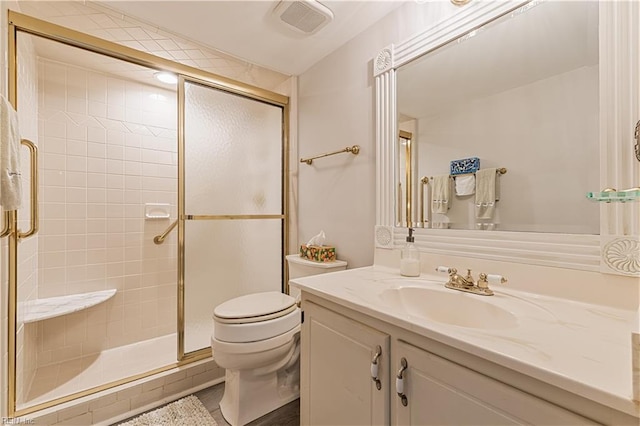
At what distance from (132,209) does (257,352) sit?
1.66 meters

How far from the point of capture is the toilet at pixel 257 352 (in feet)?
4.55

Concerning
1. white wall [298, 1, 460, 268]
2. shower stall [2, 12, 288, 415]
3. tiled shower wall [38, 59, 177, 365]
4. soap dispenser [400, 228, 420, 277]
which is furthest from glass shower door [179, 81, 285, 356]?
soap dispenser [400, 228, 420, 277]

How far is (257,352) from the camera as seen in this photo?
1391mm

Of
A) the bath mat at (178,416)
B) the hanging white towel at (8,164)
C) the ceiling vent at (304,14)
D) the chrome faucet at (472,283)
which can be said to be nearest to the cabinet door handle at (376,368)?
the chrome faucet at (472,283)

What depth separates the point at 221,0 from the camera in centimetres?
144

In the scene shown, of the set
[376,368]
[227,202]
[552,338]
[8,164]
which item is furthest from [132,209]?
[552,338]

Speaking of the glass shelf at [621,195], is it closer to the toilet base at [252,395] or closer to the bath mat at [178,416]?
the toilet base at [252,395]

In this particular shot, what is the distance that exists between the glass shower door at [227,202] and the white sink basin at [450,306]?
134cm

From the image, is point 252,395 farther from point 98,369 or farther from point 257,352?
point 98,369

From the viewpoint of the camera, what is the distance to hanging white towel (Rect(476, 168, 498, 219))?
1.09 m

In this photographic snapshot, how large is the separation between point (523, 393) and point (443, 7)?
1449 millimetres

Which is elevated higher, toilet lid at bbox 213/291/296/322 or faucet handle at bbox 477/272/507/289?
faucet handle at bbox 477/272/507/289

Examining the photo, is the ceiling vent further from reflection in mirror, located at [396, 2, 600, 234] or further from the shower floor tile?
the shower floor tile

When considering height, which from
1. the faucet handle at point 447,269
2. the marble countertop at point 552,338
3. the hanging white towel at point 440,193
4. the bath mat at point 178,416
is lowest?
the bath mat at point 178,416
